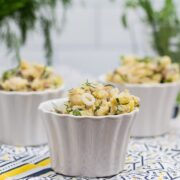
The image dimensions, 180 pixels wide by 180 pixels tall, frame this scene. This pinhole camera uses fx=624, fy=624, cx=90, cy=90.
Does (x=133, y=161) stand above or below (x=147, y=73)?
below

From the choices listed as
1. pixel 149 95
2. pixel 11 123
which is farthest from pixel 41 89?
pixel 149 95

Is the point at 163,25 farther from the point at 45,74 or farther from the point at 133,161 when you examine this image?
the point at 133,161

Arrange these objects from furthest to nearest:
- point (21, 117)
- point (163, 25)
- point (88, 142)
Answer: point (163, 25) < point (21, 117) < point (88, 142)

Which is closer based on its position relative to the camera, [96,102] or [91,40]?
[96,102]

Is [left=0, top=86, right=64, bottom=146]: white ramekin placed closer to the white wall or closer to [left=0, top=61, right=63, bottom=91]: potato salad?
[left=0, top=61, right=63, bottom=91]: potato salad

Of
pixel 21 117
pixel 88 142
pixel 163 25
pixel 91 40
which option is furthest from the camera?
→ pixel 91 40

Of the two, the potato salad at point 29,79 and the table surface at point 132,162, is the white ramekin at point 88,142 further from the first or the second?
the potato salad at point 29,79

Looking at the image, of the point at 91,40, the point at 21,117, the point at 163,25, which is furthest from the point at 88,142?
the point at 91,40

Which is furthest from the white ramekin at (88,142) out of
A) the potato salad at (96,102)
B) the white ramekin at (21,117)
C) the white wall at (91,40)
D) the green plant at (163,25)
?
the white wall at (91,40)
